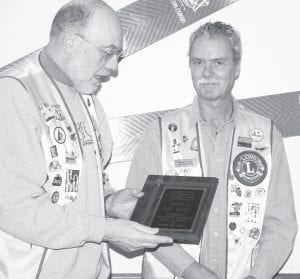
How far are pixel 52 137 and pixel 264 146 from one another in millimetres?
1198

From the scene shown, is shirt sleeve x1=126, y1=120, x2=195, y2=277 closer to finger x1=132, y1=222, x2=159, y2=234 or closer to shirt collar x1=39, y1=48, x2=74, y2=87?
finger x1=132, y1=222, x2=159, y2=234

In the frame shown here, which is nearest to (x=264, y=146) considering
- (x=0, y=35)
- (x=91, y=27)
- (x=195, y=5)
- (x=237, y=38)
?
(x=237, y=38)

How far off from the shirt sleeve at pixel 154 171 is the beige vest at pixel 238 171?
4 centimetres

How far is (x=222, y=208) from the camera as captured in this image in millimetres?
2617

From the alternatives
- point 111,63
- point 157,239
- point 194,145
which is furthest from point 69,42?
point 194,145

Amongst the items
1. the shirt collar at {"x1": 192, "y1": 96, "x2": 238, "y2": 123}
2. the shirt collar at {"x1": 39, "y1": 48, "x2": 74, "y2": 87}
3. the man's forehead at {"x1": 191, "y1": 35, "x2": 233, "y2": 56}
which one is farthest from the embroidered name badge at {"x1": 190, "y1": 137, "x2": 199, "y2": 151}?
the shirt collar at {"x1": 39, "y1": 48, "x2": 74, "y2": 87}

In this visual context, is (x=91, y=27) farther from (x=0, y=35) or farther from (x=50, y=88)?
(x=0, y=35)

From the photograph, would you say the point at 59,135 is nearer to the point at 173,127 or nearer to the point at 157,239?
the point at 157,239

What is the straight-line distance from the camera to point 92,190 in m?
2.11

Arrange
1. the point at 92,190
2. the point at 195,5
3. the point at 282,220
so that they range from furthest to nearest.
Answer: the point at 195,5, the point at 282,220, the point at 92,190

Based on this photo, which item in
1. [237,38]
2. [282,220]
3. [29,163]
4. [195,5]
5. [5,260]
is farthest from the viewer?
[195,5]

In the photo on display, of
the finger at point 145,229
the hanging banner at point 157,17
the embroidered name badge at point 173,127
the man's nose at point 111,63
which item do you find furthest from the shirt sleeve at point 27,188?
the hanging banner at point 157,17

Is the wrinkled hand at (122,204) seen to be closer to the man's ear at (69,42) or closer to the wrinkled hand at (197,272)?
the wrinkled hand at (197,272)

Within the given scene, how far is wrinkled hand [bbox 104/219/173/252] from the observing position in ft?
6.57
